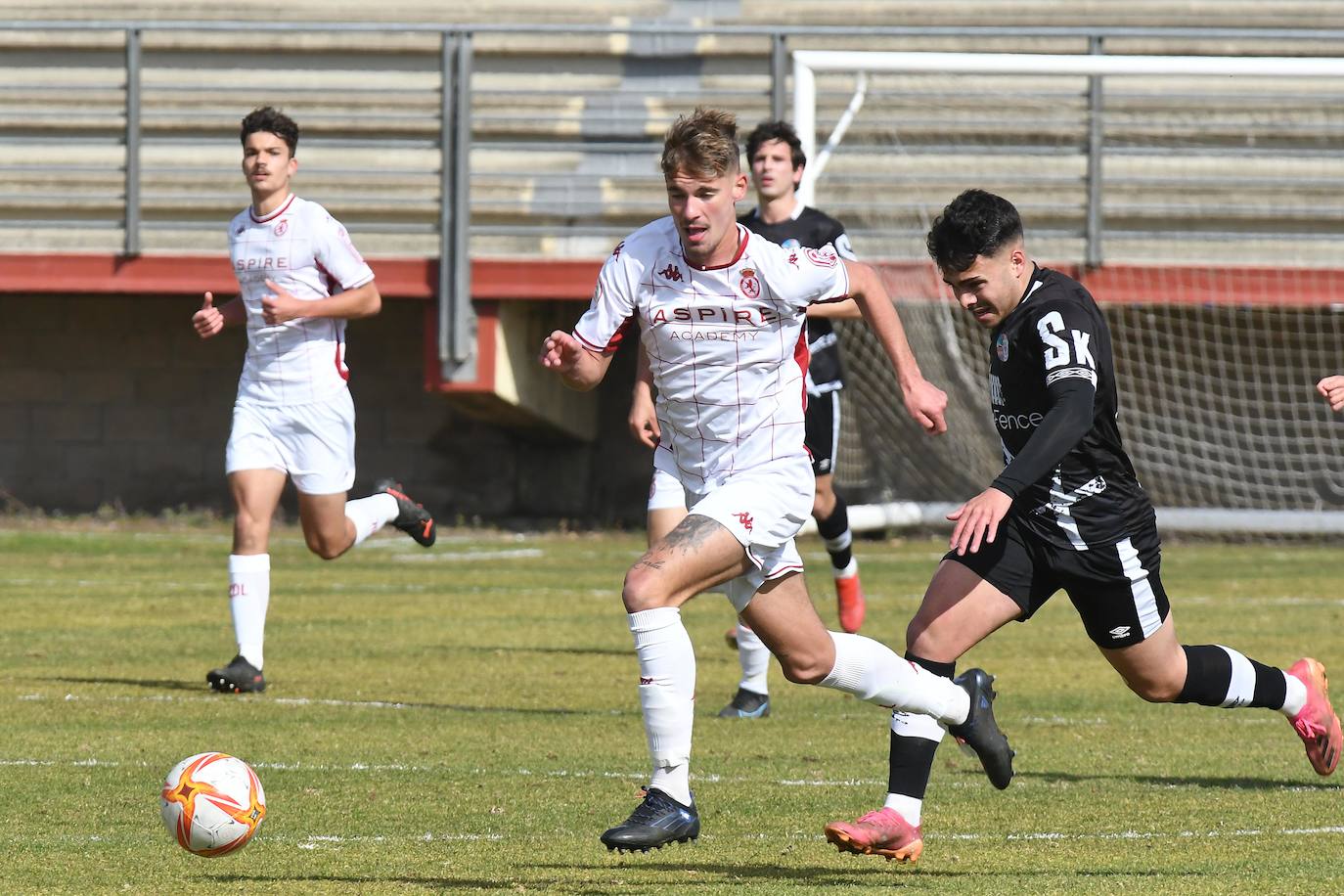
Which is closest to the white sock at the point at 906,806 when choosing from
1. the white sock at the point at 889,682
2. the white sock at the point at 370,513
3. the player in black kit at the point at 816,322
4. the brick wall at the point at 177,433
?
the white sock at the point at 889,682

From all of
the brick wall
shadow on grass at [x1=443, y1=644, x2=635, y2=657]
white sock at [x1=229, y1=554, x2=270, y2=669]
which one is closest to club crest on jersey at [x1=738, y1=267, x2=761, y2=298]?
white sock at [x1=229, y1=554, x2=270, y2=669]

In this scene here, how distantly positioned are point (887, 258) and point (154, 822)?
1071 centimetres

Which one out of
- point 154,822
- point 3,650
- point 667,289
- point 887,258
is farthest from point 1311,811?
point 887,258

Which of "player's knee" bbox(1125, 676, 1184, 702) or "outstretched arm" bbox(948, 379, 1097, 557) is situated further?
"player's knee" bbox(1125, 676, 1184, 702)

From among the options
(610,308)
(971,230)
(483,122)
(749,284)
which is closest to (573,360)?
(610,308)

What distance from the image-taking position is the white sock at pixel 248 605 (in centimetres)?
816

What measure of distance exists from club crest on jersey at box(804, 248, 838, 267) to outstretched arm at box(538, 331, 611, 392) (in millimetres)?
642

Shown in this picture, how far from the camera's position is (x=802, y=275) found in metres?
5.27

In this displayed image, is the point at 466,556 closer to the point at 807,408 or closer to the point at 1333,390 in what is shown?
the point at 807,408

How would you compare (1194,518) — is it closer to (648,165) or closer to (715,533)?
(648,165)

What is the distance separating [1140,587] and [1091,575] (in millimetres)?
157

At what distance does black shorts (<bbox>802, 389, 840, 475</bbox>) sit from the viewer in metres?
8.77

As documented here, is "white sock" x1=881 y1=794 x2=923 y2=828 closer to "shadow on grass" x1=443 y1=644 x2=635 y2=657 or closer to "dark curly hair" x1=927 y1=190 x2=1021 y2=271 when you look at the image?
"dark curly hair" x1=927 y1=190 x2=1021 y2=271

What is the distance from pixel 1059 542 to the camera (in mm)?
5332
